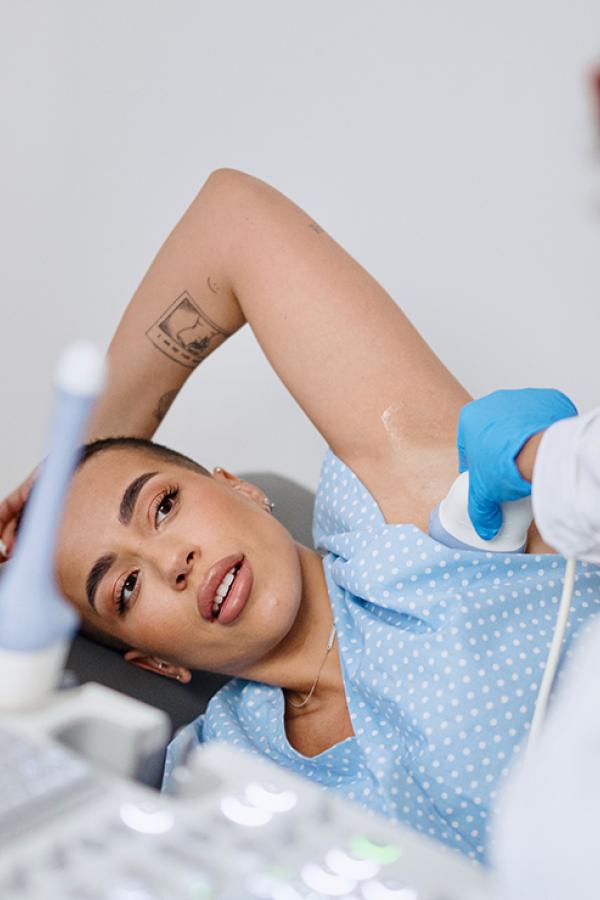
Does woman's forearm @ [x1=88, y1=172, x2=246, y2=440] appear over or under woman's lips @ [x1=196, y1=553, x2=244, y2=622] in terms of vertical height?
over

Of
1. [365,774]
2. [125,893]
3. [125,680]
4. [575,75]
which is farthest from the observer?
[575,75]

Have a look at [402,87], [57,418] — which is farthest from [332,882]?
[402,87]

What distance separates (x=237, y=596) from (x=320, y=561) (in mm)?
249

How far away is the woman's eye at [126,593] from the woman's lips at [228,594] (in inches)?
4.1

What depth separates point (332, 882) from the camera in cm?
48

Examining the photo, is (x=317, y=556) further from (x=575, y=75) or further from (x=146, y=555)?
(x=575, y=75)

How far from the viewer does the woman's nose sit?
3.99 ft

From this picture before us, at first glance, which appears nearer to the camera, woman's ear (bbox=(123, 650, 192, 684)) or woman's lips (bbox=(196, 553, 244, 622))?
woman's lips (bbox=(196, 553, 244, 622))

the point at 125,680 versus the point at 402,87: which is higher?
the point at 402,87

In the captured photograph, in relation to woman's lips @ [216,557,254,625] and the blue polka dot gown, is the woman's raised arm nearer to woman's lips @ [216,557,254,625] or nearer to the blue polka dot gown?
the blue polka dot gown

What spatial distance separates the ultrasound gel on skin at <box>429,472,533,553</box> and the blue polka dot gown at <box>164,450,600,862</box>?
0.04 m

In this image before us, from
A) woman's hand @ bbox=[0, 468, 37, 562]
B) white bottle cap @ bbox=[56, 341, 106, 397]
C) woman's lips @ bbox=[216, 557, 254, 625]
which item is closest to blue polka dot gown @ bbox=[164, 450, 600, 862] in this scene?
woman's lips @ bbox=[216, 557, 254, 625]

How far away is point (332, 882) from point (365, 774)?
0.77 m

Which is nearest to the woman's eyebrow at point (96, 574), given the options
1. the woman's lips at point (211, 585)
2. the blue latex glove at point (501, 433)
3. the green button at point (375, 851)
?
the woman's lips at point (211, 585)
